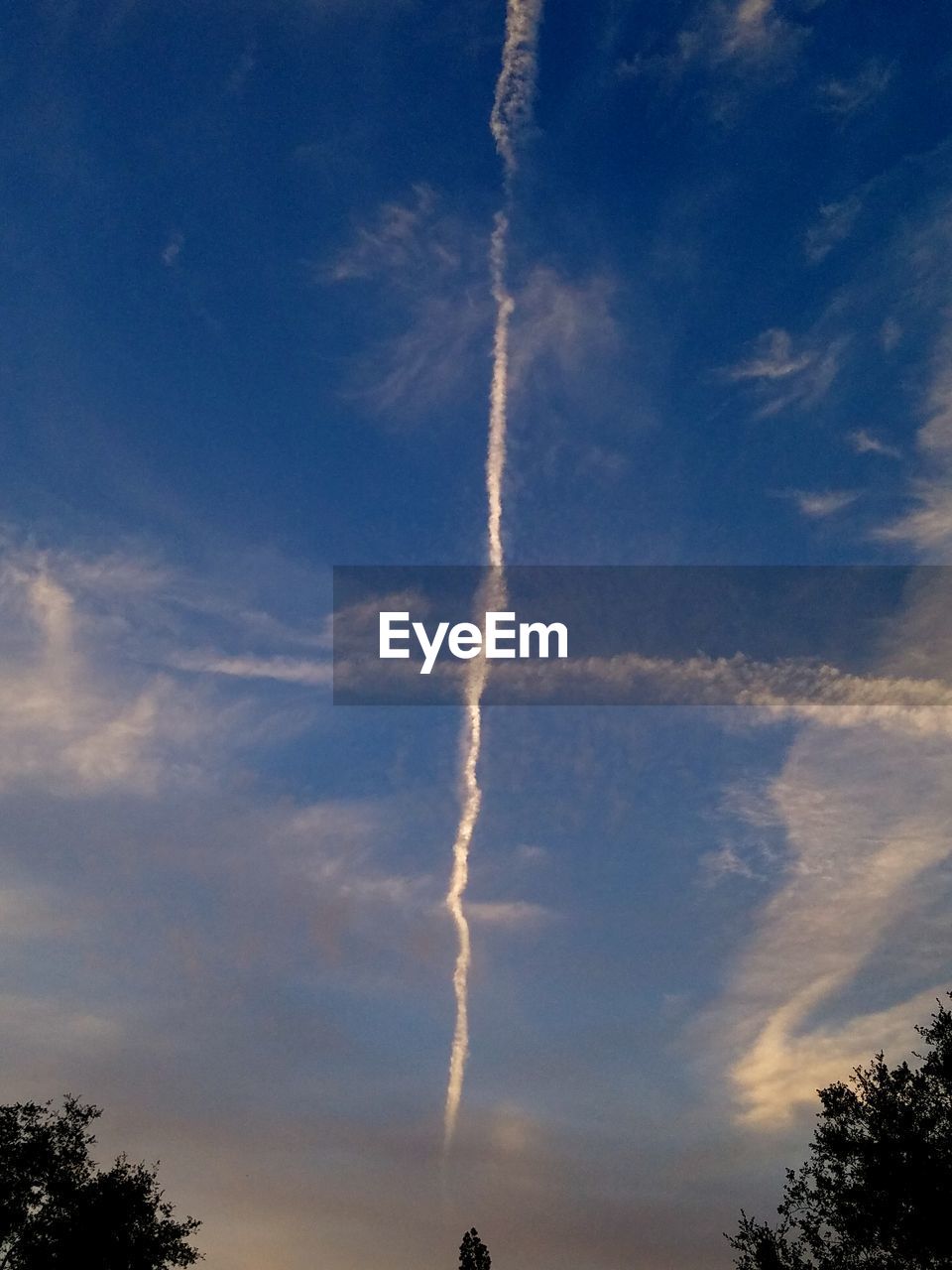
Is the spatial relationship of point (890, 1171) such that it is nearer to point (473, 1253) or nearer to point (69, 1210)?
point (69, 1210)

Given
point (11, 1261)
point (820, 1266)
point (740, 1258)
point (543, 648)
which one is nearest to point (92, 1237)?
point (11, 1261)

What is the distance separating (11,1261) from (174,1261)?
33.5 ft

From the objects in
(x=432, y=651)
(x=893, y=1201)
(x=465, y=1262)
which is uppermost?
(x=432, y=651)

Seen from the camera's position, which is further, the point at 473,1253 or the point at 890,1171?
the point at 473,1253

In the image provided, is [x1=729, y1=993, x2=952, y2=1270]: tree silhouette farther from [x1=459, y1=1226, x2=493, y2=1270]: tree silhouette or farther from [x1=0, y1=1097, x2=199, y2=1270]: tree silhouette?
[x1=459, y1=1226, x2=493, y2=1270]: tree silhouette

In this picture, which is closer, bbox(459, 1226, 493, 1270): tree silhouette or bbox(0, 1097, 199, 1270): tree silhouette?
bbox(0, 1097, 199, 1270): tree silhouette

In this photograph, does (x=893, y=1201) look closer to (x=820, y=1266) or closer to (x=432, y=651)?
(x=820, y=1266)

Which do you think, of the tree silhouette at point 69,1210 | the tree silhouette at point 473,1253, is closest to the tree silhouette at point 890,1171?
the tree silhouette at point 69,1210

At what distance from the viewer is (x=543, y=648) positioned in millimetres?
45688

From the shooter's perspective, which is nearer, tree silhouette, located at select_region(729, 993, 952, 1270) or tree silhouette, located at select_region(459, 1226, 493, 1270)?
tree silhouette, located at select_region(729, 993, 952, 1270)

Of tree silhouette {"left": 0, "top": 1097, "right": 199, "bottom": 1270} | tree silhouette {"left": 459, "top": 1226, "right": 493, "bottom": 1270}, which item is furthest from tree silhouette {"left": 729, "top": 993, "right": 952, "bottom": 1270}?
tree silhouette {"left": 459, "top": 1226, "right": 493, "bottom": 1270}

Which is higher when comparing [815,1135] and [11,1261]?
[815,1135]

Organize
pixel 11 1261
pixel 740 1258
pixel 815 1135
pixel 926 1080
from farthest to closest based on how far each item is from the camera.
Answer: pixel 11 1261 < pixel 740 1258 < pixel 815 1135 < pixel 926 1080

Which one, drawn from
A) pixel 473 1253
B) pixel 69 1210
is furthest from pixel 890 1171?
pixel 473 1253
